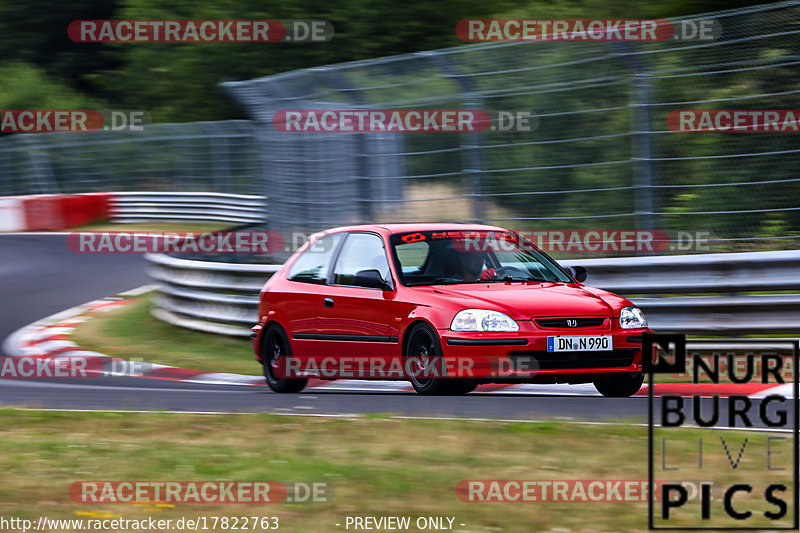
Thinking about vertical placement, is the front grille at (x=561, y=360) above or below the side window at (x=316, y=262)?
below

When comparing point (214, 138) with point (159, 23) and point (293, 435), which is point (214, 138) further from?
point (293, 435)

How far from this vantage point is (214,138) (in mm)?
32375

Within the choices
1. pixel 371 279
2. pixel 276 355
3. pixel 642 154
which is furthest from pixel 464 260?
pixel 642 154

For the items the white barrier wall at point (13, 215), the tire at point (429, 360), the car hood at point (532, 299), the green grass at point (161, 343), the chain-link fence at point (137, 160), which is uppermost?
the chain-link fence at point (137, 160)

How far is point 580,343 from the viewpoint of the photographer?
345 inches

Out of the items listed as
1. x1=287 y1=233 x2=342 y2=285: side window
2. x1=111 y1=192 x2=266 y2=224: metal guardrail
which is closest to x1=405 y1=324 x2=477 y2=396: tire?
x1=287 y1=233 x2=342 y2=285: side window

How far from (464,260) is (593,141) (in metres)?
2.64

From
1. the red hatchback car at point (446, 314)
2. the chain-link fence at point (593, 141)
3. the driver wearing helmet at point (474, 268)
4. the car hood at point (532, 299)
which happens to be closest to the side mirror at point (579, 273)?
the red hatchback car at point (446, 314)

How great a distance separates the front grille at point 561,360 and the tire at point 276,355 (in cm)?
248

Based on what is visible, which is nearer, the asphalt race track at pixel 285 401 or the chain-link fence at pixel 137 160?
the asphalt race track at pixel 285 401

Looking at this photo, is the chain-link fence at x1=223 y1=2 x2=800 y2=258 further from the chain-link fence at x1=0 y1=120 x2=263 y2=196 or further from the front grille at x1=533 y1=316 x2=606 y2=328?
Answer: the chain-link fence at x1=0 y1=120 x2=263 y2=196

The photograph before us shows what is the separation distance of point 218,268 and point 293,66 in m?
22.7

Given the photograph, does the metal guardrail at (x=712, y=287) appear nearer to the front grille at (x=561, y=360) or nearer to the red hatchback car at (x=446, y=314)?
the red hatchback car at (x=446, y=314)

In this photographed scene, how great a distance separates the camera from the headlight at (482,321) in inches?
342
